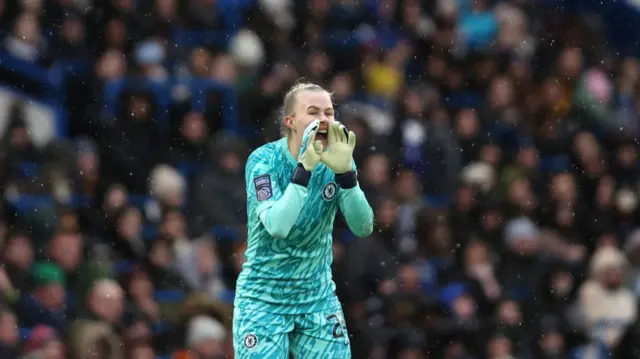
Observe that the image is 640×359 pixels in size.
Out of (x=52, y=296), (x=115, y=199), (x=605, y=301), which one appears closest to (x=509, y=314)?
(x=605, y=301)

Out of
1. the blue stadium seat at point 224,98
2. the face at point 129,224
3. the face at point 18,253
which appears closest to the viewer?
the face at point 18,253

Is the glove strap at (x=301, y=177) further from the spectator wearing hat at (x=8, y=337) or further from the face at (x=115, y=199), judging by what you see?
the face at (x=115, y=199)

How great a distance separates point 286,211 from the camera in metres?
6.36

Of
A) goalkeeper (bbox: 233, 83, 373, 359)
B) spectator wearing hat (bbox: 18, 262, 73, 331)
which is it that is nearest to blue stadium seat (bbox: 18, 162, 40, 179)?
spectator wearing hat (bbox: 18, 262, 73, 331)

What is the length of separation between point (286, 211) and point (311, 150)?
34cm

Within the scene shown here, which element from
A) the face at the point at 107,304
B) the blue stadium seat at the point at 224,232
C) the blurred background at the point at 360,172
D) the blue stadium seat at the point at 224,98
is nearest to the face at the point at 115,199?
the blurred background at the point at 360,172

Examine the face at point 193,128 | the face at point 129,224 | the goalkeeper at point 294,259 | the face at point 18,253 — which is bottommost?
the goalkeeper at point 294,259

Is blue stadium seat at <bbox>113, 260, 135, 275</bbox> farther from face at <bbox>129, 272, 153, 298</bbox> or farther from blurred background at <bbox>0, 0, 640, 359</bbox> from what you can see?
face at <bbox>129, 272, 153, 298</bbox>

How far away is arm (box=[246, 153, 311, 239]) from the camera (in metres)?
6.38

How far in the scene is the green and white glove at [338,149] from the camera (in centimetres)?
645

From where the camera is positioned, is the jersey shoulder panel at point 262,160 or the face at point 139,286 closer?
the jersey shoulder panel at point 262,160

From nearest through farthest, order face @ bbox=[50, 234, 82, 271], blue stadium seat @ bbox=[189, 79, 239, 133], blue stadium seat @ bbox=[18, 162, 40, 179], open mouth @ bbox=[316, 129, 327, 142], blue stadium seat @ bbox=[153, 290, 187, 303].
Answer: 1. open mouth @ bbox=[316, 129, 327, 142]
2. face @ bbox=[50, 234, 82, 271]
3. blue stadium seat @ bbox=[153, 290, 187, 303]
4. blue stadium seat @ bbox=[18, 162, 40, 179]
5. blue stadium seat @ bbox=[189, 79, 239, 133]

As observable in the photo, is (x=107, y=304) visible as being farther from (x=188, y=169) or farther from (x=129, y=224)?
(x=188, y=169)

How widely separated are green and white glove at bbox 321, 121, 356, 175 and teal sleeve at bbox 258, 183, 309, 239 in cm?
20
